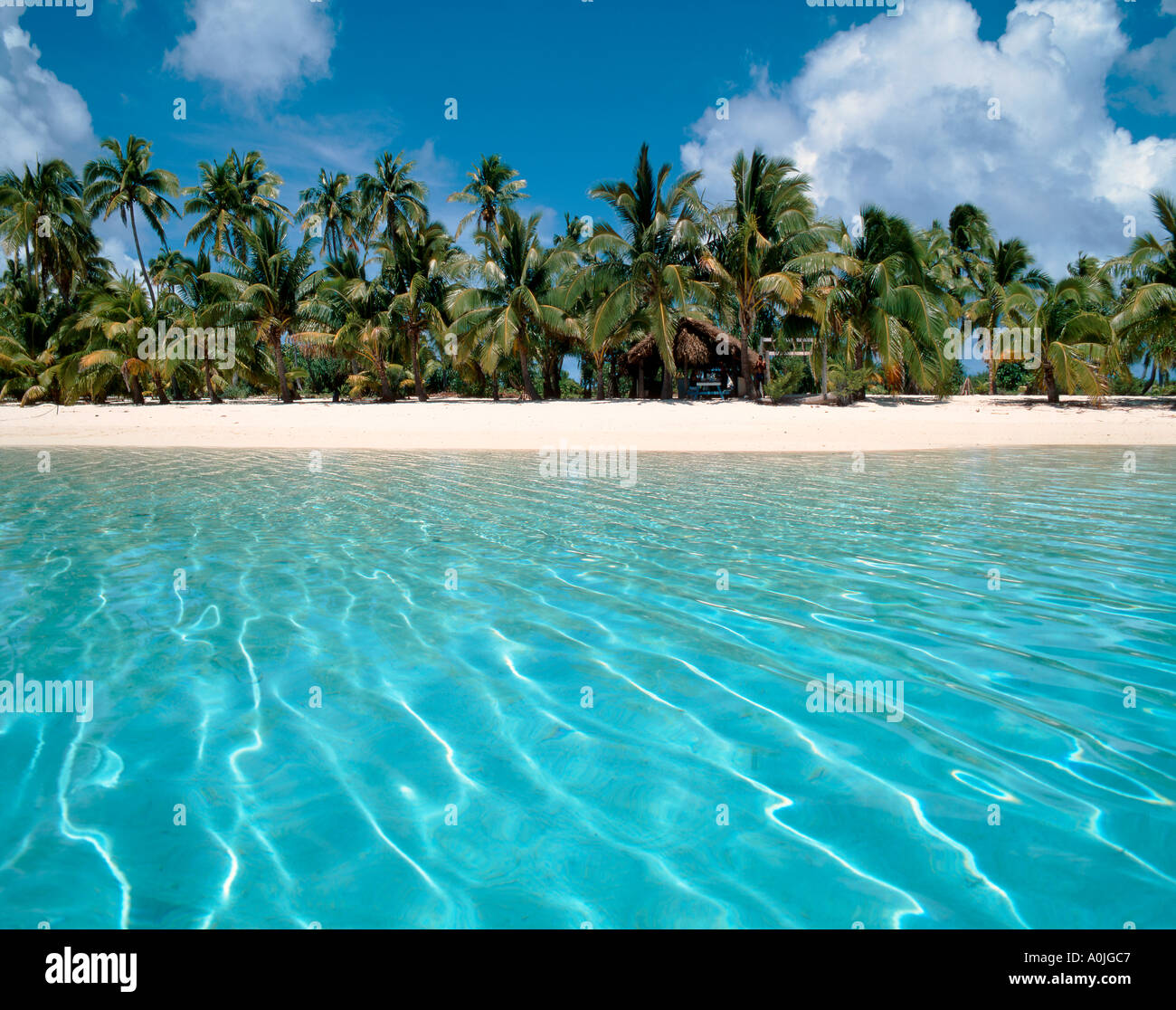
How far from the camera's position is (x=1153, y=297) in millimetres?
23094

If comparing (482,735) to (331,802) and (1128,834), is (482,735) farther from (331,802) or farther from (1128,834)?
(1128,834)

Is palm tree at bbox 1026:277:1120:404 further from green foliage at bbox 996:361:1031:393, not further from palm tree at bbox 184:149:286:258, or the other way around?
palm tree at bbox 184:149:286:258

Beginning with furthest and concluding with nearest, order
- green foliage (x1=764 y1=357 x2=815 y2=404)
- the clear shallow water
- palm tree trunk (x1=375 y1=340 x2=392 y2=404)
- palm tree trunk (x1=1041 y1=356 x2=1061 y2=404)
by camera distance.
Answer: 1. palm tree trunk (x1=375 y1=340 x2=392 y2=404)
2. green foliage (x1=764 y1=357 x2=815 y2=404)
3. palm tree trunk (x1=1041 y1=356 x2=1061 y2=404)
4. the clear shallow water

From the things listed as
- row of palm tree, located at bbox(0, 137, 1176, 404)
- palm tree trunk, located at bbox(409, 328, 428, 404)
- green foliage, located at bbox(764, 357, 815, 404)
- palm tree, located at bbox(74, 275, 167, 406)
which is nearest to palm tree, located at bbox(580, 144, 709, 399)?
row of palm tree, located at bbox(0, 137, 1176, 404)

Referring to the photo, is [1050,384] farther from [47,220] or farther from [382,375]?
[47,220]

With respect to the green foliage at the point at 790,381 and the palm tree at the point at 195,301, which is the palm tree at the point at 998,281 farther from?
the palm tree at the point at 195,301

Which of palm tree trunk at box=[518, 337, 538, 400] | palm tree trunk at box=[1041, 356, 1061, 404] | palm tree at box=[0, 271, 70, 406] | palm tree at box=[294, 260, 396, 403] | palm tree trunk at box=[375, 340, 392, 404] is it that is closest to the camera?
palm tree trunk at box=[1041, 356, 1061, 404]

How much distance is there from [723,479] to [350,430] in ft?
48.0

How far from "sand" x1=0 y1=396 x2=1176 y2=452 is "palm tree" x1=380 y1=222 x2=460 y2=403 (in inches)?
215

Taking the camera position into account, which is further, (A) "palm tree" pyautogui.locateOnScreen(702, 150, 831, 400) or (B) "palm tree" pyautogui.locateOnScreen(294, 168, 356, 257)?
(B) "palm tree" pyautogui.locateOnScreen(294, 168, 356, 257)

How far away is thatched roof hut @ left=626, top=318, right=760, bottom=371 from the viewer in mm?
28895

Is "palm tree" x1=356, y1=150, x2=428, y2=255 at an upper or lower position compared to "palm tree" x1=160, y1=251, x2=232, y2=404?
upper

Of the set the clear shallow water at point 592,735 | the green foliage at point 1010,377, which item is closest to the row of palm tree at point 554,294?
the green foliage at point 1010,377

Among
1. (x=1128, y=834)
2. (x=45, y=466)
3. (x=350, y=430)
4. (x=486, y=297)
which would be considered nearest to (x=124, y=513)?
(x=45, y=466)
